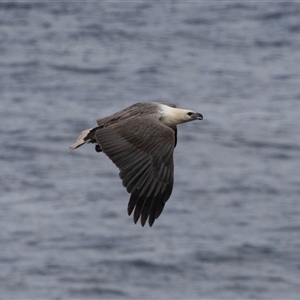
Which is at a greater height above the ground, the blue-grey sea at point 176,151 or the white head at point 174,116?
the white head at point 174,116

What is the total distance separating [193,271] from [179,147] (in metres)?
5.43

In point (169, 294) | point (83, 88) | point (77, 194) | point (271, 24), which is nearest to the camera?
point (169, 294)

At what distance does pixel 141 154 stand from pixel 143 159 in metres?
0.07

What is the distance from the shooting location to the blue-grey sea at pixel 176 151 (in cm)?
2306

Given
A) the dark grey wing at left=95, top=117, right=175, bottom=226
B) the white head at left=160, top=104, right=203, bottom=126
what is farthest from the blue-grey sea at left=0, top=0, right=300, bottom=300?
the dark grey wing at left=95, top=117, right=175, bottom=226

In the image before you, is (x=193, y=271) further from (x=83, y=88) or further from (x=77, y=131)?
(x=83, y=88)

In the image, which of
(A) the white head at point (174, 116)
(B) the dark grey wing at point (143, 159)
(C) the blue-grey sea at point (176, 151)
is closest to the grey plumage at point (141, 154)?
(B) the dark grey wing at point (143, 159)

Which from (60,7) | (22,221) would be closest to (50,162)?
(22,221)

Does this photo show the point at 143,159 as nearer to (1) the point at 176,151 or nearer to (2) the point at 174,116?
(2) the point at 174,116

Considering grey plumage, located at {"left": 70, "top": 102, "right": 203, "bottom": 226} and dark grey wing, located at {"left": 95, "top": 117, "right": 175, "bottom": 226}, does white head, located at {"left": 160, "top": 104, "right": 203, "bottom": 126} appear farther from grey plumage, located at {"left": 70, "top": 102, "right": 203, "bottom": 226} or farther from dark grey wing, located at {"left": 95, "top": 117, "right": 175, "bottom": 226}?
dark grey wing, located at {"left": 95, "top": 117, "right": 175, "bottom": 226}

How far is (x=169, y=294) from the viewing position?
22.4 metres

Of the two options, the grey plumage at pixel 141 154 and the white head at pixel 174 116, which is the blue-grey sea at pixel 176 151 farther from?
the grey plumage at pixel 141 154

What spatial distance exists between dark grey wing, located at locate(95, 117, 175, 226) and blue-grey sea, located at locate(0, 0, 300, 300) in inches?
428

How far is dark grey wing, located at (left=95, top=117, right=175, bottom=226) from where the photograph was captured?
11055mm
